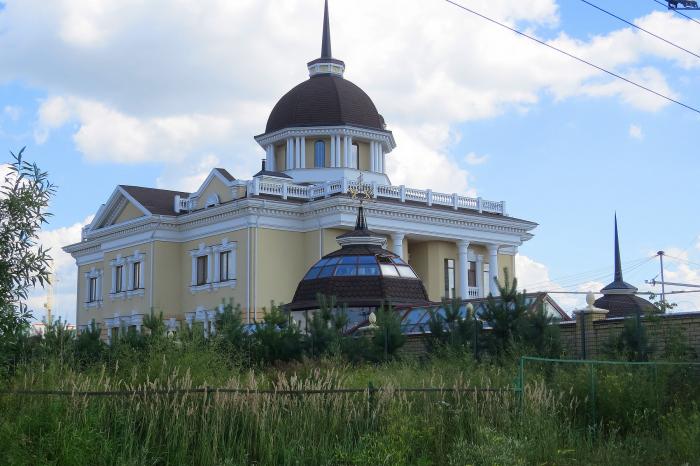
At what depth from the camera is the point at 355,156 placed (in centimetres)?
6131

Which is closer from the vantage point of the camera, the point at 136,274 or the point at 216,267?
the point at 216,267

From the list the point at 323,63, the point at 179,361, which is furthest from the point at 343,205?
the point at 179,361

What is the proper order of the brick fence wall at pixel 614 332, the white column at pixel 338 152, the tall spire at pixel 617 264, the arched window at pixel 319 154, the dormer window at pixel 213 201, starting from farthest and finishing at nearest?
1. the arched window at pixel 319 154
2. the white column at pixel 338 152
3. the dormer window at pixel 213 201
4. the tall spire at pixel 617 264
5. the brick fence wall at pixel 614 332

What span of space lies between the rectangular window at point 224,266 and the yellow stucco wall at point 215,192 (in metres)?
2.86

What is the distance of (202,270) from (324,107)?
12.1 meters

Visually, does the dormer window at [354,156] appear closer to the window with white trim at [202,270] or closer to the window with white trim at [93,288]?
the window with white trim at [202,270]

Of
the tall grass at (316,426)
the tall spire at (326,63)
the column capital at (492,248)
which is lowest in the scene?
the tall grass at (316,426)

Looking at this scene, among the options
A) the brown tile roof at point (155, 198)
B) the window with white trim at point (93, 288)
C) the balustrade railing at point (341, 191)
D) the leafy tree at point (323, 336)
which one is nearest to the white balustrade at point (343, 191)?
the balustrade railing at point (341, 191)

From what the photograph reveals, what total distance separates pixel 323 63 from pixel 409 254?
1394 cm

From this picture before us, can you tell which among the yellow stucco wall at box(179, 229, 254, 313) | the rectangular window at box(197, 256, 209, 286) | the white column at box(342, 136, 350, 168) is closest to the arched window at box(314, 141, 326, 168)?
the white column at box(342, 136, 350, 168)

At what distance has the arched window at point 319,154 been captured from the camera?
60469 millimetres

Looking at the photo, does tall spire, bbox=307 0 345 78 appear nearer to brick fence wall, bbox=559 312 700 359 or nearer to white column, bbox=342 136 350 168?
white column, bbox=342 136 350 168

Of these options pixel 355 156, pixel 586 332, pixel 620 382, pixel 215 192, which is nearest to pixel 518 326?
pixel 586 332

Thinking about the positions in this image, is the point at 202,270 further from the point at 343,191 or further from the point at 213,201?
the point at 343,191
